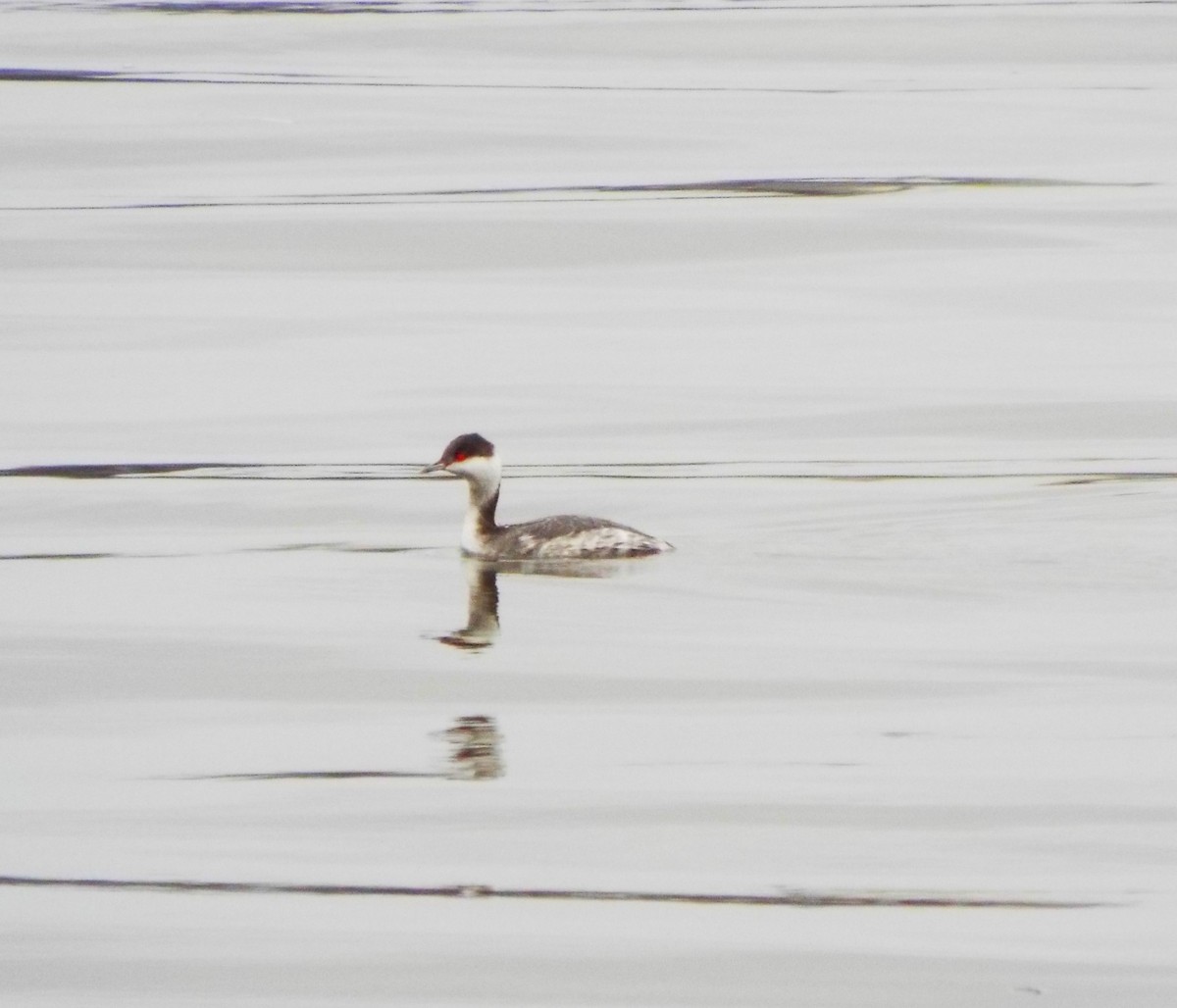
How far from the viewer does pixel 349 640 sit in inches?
437

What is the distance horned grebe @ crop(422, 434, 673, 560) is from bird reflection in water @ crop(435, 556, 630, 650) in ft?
0.10

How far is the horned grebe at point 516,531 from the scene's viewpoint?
41.0 feet

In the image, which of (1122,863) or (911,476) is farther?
(911,476)

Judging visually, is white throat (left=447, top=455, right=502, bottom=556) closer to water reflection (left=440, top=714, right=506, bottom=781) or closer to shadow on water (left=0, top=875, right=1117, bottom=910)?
water reflection (left=440, top=714, right=506, bottom=781)

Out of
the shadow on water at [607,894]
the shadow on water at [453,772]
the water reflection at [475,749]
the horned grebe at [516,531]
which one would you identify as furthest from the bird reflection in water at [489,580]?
the shadow on water at [607,894]

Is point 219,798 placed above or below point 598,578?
below

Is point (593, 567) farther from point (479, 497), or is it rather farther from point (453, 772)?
point (453, 772)

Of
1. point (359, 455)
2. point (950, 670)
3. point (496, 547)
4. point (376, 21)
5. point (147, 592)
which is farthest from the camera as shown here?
point (376, 21)

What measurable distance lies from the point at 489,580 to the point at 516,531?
50cm

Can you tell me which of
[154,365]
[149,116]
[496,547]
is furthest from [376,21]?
[496,547]

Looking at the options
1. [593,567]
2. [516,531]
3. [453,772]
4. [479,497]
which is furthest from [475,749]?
[479,497]

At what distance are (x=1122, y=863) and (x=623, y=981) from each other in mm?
1539

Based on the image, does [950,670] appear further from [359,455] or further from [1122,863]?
[359,455]

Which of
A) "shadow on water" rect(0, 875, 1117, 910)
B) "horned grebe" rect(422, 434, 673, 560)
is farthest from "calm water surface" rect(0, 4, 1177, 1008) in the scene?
"horned grebe" rect(422, 434, 673, 560)
